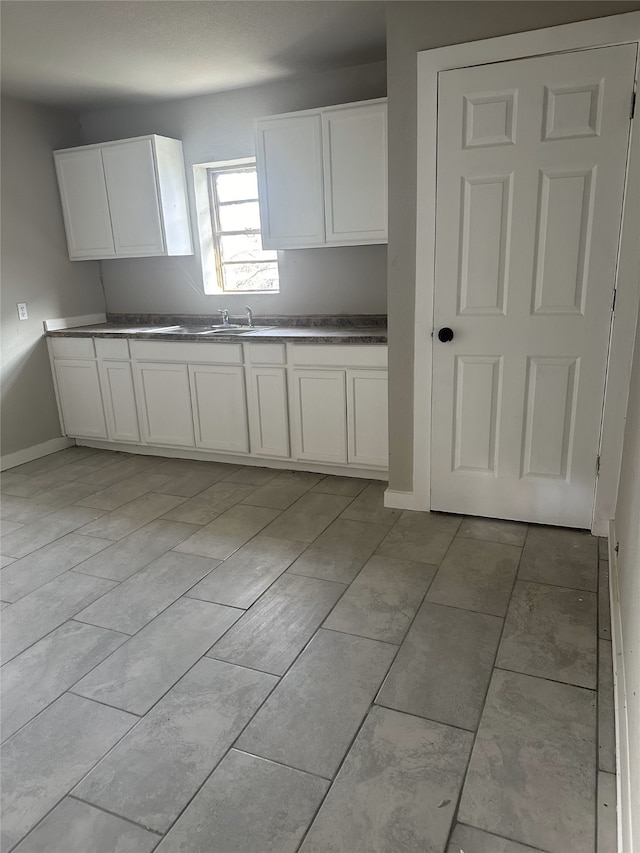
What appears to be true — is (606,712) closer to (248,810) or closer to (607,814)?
(607,814)

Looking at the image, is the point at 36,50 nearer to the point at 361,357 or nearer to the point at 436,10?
the point at 436,10

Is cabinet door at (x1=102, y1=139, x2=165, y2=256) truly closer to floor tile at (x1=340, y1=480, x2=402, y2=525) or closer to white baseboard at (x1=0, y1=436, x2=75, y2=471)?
white baseboard at (x1=0, y1=436, x2=75, y2=471)

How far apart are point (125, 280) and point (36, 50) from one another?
1860mm

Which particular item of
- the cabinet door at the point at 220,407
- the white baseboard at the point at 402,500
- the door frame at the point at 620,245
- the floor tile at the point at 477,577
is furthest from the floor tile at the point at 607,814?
the cabinet door at the point at 220,407

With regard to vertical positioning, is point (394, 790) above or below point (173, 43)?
below

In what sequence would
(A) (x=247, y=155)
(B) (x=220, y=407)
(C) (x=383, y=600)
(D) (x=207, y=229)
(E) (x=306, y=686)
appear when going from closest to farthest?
(E) (x=306, y=686), (C) (x=383, y=600), (B) (x=220, y=407), (A) (x=247, y=155), (D) (x=207, y=229)

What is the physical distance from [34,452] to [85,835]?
11.4ft

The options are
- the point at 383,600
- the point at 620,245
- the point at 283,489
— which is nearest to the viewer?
the point at 383,600

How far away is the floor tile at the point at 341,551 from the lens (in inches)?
102

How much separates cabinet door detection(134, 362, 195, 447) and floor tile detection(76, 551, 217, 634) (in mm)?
1448

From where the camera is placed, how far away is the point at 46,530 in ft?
10.3

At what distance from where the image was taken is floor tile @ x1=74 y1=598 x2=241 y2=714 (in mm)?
1896

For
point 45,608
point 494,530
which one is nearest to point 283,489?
point 494,530

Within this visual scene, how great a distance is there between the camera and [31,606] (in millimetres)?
2414
